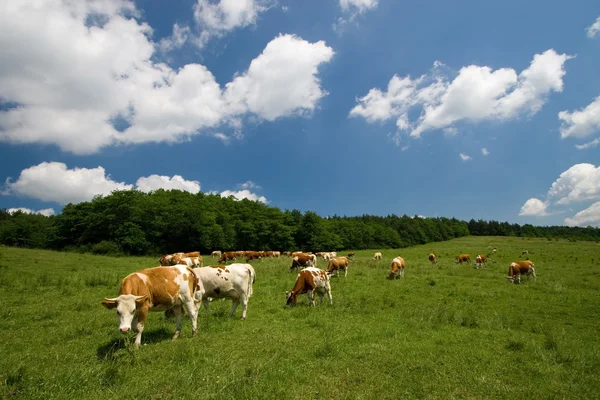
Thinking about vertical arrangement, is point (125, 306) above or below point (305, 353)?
above

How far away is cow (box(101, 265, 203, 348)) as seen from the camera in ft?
23.5

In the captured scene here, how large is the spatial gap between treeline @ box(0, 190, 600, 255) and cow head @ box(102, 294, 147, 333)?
159 ft

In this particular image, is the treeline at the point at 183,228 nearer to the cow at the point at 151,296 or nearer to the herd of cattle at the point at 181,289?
the herd of cattle at the point at 181,289

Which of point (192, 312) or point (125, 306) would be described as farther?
point (192, 312)

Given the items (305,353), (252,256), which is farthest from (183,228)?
(305,353)

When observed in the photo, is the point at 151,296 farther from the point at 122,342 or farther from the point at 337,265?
the point at 337,265

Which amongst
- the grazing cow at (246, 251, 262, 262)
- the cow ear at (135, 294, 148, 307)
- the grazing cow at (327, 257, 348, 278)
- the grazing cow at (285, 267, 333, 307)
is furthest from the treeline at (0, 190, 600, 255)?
the cow ear at (135, 294, 148, 307)

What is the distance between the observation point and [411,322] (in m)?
10.9

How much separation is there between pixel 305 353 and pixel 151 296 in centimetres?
434

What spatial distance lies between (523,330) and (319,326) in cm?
751

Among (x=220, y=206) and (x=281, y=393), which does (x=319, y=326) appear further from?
(x=220, y=206)

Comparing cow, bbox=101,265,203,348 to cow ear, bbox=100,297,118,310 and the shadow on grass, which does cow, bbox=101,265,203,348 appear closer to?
cow ear, bbox=100,297,118,310

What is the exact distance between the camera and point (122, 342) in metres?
8.08

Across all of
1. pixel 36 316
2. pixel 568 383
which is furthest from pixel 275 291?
pixel 568 383
